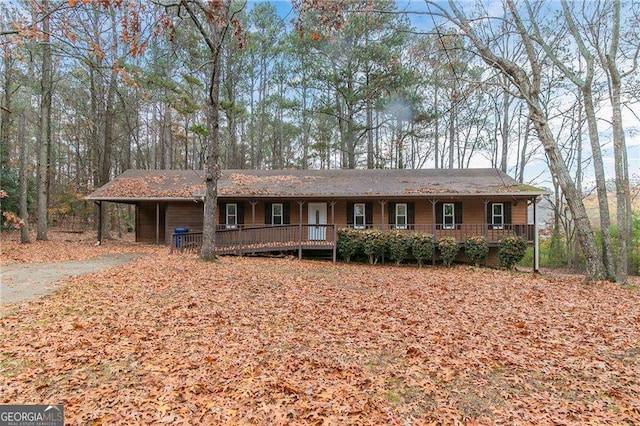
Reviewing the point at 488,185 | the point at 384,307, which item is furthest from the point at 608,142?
the point at 384,307

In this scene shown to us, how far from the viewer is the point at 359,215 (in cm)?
1728

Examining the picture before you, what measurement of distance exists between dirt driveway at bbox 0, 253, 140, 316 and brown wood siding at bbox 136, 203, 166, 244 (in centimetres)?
846

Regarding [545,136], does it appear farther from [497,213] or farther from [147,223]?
[147,223]

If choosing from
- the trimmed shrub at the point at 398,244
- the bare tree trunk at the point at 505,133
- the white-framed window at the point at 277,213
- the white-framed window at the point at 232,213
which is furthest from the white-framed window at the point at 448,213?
the white-framed window at the point at 232,213

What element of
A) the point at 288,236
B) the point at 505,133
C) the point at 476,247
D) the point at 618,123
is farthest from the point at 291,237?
the point at 505,133

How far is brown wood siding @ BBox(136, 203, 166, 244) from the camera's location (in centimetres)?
2022

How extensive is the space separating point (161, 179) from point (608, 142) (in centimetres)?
2516

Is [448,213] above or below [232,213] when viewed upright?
below

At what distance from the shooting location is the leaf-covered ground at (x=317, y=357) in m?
3.29

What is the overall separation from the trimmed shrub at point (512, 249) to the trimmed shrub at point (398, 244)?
12.9ft

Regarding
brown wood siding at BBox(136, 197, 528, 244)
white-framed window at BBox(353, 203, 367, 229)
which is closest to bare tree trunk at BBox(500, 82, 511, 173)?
brown wood siding at BBox(136, 197, 528, 244)

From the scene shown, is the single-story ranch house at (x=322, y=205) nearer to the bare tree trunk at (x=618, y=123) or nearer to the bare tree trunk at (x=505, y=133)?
the bare tree trunk at (x=618, y=123)

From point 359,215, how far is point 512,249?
691 cm

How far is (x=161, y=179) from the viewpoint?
20.0 metres
